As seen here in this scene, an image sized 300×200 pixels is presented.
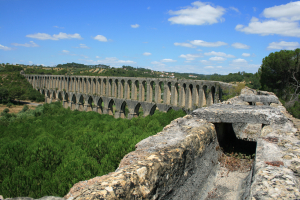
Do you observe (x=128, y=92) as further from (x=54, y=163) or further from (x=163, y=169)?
(x=163, y=169)

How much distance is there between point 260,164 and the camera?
2.23 metres

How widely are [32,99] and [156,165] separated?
188 ft

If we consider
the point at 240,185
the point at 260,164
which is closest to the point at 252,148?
the point at 240,185

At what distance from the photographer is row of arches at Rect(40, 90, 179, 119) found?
2408 cm

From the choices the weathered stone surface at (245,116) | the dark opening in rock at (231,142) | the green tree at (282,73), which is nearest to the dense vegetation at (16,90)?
the green tree at (282,73)

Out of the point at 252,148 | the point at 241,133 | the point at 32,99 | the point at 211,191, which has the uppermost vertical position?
the point at 241,133

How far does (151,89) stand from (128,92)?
14.2 feet

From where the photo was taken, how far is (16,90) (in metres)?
48.7

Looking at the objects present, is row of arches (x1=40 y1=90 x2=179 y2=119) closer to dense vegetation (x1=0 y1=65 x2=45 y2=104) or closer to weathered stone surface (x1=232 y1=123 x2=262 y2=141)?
dense vegetation (x1=0 y1=65 x2=45 y2=104)

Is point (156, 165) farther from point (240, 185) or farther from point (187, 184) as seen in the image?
A: point (240, 185)

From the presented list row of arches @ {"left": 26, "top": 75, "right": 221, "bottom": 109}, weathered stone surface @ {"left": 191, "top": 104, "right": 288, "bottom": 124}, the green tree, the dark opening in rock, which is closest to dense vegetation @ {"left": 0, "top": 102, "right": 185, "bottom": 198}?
the dark opening in rock

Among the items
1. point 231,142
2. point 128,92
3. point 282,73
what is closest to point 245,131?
point 231,142

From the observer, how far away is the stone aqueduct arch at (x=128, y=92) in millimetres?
19109

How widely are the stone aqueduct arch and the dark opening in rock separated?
41.8 ft
